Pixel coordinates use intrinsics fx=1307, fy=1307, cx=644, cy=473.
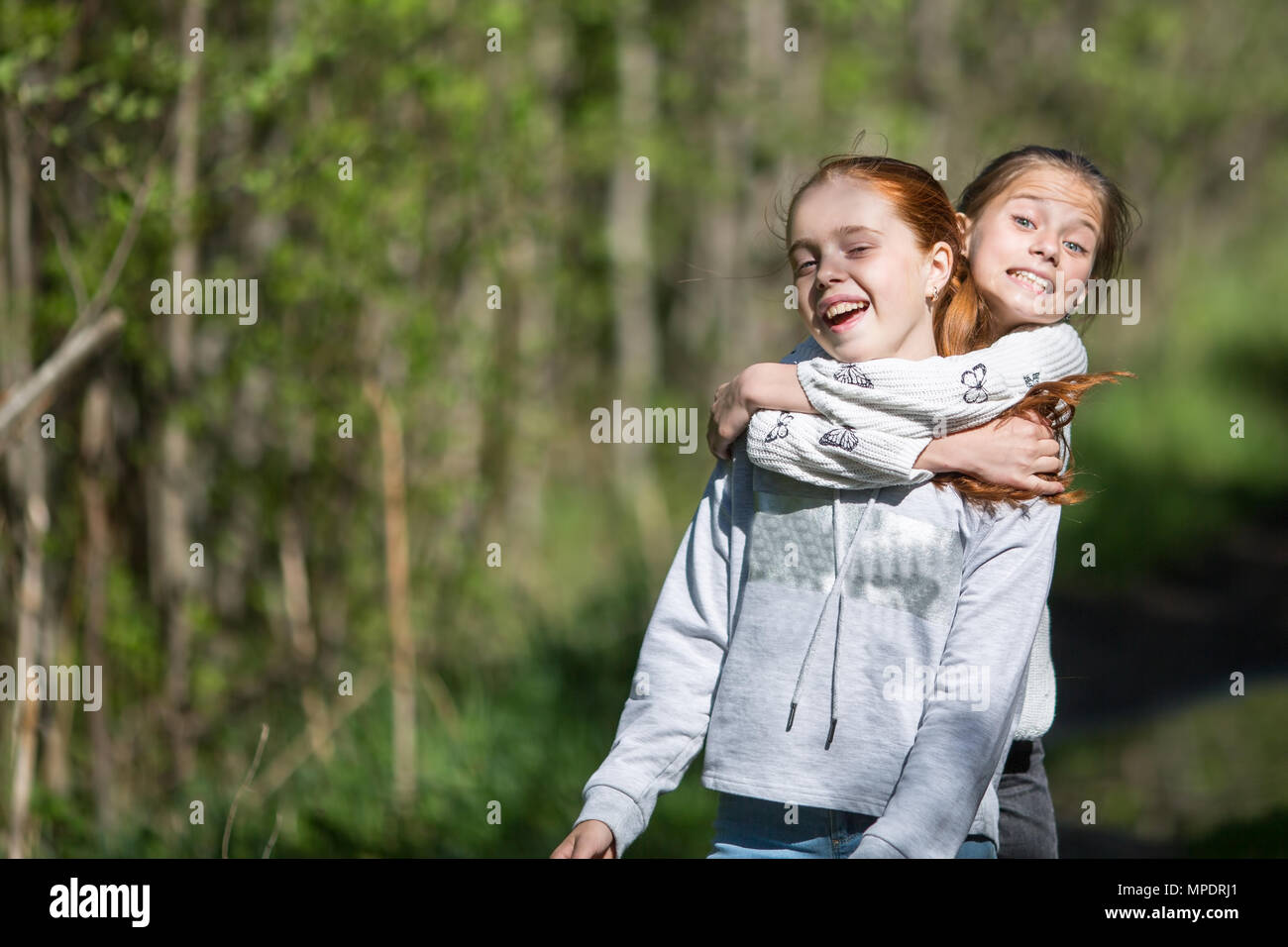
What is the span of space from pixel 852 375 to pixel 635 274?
7247mm

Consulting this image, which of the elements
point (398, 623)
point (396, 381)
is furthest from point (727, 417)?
point (396, 381)

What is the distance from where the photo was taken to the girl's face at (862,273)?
5.50ft

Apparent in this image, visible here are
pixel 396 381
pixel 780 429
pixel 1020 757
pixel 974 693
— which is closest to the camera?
pixel 974 693

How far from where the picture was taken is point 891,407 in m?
1.63

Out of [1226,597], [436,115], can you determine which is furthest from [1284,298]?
[436,115]

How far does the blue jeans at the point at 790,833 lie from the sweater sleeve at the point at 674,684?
10 cm

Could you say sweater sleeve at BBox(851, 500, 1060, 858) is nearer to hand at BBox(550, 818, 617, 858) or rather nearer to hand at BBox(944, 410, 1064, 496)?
hand at BBox(944, 410, 1064, 496)

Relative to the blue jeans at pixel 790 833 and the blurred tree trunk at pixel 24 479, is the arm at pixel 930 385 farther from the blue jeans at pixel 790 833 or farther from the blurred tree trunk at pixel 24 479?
the blurred tree trunk at pixel 24 479

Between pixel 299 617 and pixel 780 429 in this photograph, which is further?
pixel 299 617

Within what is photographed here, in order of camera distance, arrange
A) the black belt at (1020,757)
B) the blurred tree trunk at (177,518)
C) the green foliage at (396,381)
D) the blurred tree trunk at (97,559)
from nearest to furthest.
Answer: the black belt at (1020,757), the blurred tree trunk at (97,559), the green foliage at (396,381), the blurred tree trunk at (177,518)

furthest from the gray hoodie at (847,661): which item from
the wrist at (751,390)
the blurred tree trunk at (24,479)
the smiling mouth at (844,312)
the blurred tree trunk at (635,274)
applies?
the blurred tree trunk at (635,274)

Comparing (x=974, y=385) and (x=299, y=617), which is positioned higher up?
(x=974, y=385)

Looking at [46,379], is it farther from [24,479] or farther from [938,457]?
[938,457]
